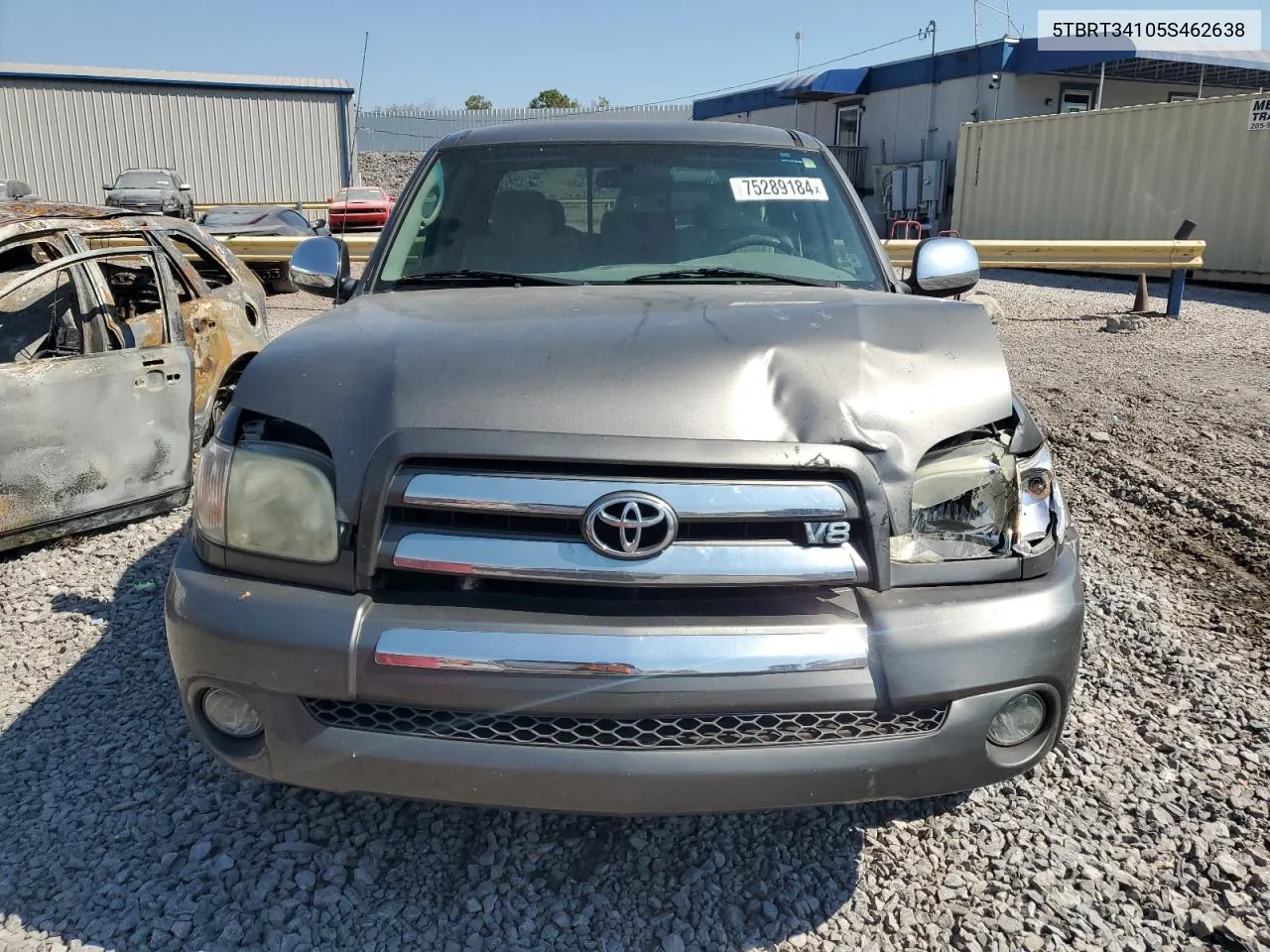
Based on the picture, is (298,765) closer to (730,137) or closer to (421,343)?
(421,343)

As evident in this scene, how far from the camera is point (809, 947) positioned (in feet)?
7.38

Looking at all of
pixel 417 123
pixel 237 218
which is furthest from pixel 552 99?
pixel 237 218

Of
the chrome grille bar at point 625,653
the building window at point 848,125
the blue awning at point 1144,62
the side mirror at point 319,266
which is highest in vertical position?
the blue awning at point 1144,62

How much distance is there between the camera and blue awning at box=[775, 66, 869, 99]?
27.5 meters

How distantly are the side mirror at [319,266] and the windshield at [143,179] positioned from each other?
88.1 feet

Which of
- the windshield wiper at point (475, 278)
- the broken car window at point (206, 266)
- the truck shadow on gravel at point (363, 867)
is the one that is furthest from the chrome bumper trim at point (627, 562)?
the broken car window at point (206, 266)

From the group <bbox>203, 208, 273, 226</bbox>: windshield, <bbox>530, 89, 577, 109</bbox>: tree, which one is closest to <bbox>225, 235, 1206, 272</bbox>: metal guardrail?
<bbox>203, 208, 273, 226</bbox>: windshield

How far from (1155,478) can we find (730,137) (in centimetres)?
366

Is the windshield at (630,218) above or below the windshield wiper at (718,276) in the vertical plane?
above

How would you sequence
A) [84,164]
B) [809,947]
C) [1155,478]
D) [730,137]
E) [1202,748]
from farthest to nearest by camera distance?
[84,164] < [1155,478] < [730,137] < [1202,748] < [809,947]

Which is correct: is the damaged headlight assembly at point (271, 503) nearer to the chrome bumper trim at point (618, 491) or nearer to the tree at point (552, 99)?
the chrome bumper trim at point (618, 491)

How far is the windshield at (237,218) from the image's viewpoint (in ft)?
56.1

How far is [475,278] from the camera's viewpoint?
3201 millimetres

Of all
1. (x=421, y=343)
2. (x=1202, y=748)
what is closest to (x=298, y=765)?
(x=421, y=343)
